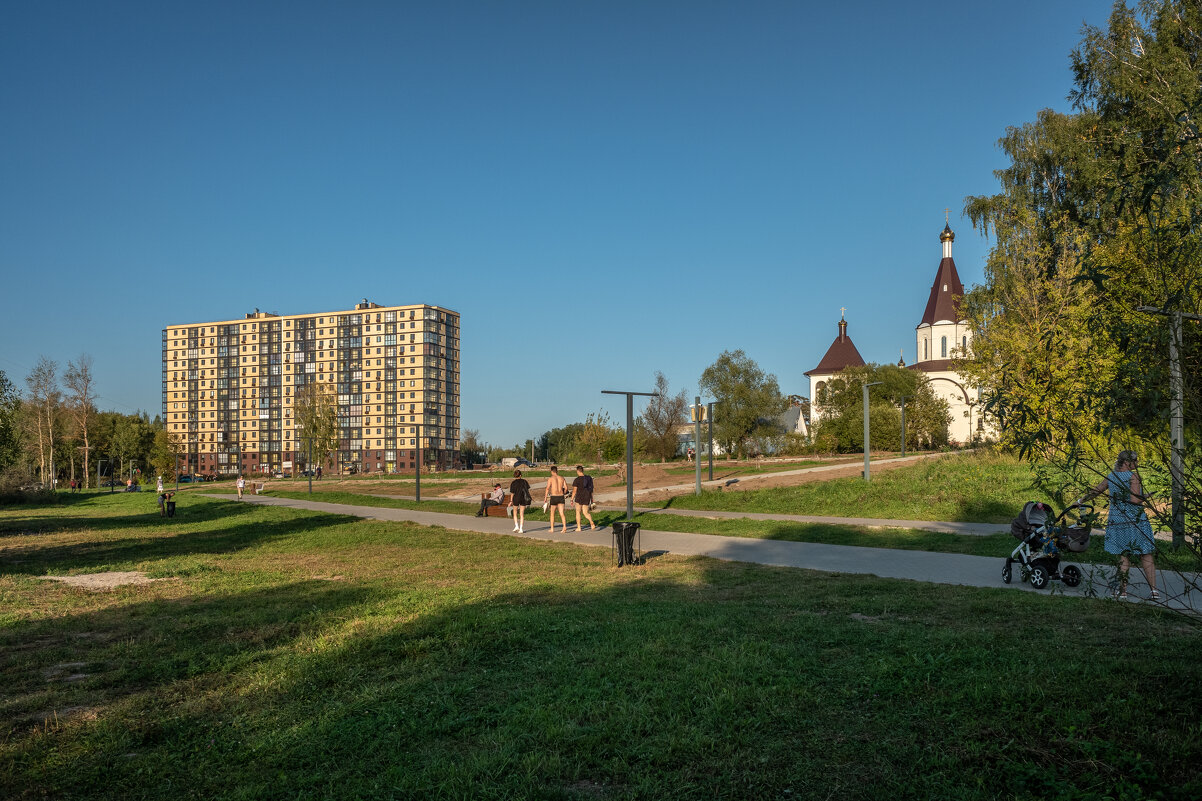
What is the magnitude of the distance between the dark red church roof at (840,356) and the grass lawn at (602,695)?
98.5 meters

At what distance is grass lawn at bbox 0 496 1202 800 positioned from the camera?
13.2ft

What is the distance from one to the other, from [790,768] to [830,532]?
1322 centimetres

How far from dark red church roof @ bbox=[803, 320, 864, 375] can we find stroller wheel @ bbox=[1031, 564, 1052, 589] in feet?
318

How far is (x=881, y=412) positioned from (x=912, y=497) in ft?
151

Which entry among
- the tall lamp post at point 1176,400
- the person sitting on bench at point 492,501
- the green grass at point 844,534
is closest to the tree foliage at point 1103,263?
the tall lamp post at point 1176,400

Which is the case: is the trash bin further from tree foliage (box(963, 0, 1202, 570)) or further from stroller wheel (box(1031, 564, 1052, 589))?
tree foliage (box(963, 0, 1202, 570))

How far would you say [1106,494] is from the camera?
4.50 m

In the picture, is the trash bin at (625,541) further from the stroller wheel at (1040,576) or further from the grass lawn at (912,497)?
the grass lawn at (912,497)

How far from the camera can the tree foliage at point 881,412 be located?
6512 cm

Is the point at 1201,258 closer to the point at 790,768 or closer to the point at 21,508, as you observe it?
the point at 790,768

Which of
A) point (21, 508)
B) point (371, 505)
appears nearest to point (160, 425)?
point (21, 508)

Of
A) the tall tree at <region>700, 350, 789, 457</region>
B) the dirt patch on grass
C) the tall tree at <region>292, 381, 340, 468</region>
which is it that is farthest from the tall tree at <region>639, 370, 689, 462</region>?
the dirt patch on grass

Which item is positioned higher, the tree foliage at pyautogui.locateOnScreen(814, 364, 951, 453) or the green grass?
the tree foliage at pyautogui.locateOnScreen(814, 364, 951, 453)

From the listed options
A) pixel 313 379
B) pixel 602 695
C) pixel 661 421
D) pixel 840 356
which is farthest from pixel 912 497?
pixel 313 379
